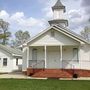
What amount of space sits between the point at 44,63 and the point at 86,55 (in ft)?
16.8

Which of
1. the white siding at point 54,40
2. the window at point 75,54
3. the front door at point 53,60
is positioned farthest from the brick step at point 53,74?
the white siding at point 54,40

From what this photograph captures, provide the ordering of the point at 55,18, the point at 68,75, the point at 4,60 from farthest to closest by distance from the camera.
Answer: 1. the point at 4,60
2. the point at 55,18
3. the point at 68,75

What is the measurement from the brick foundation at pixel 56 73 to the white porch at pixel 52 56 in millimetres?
803

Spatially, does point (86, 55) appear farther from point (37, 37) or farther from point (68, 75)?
point (37, 37)

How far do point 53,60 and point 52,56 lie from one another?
0.52m

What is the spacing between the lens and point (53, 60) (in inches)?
1147

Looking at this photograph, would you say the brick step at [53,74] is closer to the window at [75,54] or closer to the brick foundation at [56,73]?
the brick foundation at [56,73]

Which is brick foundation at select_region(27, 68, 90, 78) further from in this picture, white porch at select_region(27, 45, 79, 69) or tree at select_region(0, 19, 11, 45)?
tree at select_region(0, 19, 11, 45)

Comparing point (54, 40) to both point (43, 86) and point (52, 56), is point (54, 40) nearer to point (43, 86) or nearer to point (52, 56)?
point (52, 56)

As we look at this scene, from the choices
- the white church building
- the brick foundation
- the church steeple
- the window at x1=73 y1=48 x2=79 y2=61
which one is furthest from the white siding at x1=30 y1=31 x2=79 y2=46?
the church steeple

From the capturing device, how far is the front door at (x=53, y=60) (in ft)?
95.3

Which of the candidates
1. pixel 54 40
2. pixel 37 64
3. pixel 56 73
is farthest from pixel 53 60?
pixel 56 73

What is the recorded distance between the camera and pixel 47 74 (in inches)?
1024

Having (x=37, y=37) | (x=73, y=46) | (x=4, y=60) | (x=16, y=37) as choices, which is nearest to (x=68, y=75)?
(x=73, y=46)
